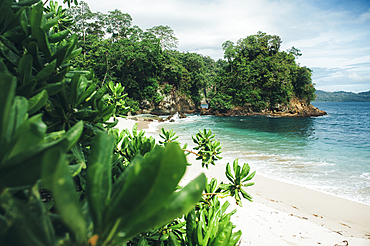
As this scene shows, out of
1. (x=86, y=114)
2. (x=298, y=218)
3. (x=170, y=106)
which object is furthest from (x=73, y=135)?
(x=170, y=106)

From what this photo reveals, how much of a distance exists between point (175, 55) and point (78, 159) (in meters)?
39.1

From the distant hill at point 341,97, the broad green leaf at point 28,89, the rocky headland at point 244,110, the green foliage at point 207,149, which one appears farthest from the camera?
the distant hill at point 341,97

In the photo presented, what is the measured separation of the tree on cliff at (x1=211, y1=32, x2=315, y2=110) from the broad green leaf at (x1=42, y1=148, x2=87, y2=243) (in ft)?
111

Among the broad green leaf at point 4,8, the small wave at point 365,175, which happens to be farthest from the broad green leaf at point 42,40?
the small wave at point 365,175

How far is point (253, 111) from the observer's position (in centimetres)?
3338

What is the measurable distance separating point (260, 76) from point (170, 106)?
1697 centimetres

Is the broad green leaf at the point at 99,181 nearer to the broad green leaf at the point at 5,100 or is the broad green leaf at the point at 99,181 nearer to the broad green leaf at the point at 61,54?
the broad green leaf at the point at 5,100

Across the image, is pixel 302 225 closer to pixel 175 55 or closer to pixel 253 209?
pixel 253 209

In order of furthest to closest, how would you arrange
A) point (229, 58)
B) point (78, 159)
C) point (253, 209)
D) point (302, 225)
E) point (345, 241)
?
point (229, 58)
point (253, 209)
point (302, 225)
point (345, 241)
point (78, 159)

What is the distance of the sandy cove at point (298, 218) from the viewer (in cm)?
366

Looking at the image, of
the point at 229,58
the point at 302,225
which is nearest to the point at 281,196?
the point at 302,225

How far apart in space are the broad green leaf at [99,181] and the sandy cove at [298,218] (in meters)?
3.87

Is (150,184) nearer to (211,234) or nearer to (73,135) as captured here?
(73,135)

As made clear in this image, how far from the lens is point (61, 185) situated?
0.22 m
